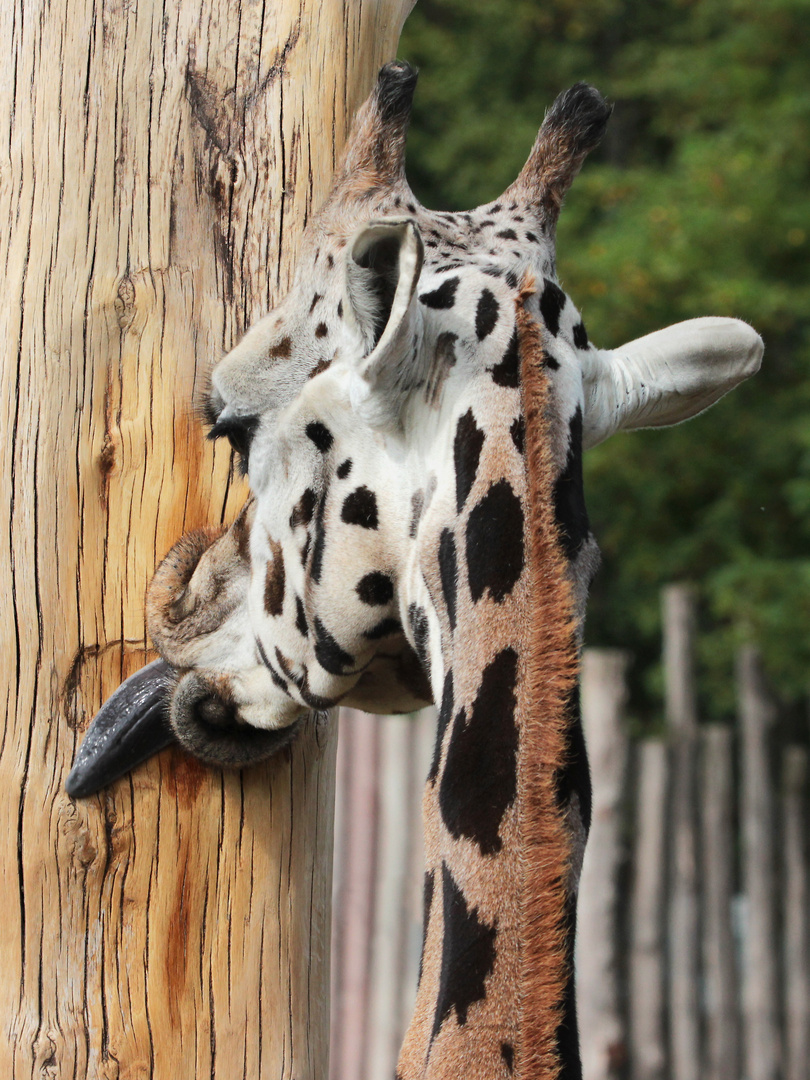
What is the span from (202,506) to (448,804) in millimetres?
939

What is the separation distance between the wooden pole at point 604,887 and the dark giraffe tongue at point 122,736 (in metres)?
5.05

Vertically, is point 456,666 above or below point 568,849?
above

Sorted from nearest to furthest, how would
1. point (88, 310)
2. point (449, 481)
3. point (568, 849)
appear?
point (568, 849)
point (449, 481)
point (88, 310)

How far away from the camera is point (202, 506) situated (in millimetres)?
2520

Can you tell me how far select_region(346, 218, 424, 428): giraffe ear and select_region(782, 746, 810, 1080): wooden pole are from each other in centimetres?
667

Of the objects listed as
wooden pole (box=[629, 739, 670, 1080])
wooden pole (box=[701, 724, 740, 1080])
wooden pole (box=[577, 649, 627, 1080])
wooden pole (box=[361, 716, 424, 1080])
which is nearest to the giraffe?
wooden pole (box=[361, 716, 424, 1080])

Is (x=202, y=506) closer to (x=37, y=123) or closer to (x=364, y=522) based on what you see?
(x=364, y=522)

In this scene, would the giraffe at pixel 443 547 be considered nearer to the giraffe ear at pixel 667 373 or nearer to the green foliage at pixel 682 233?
the giraffe ear at pixel 667 373

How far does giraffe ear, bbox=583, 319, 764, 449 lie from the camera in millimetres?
A: 2213

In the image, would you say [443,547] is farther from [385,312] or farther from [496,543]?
[385,312]

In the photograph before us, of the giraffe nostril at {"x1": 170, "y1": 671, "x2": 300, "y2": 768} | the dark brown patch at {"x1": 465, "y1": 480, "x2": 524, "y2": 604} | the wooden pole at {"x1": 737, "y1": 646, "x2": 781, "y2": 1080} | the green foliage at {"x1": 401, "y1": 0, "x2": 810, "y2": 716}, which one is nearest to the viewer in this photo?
the dark brown patch at {"x1": 465, "y1": 480, "x2": 524, "y2": 604}

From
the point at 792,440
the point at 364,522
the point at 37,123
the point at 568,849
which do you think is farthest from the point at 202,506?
the point at 792,440

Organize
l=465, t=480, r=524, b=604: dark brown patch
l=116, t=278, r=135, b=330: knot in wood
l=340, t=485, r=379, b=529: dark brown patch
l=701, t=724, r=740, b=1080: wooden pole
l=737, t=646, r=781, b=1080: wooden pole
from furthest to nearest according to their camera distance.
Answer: l=737, t=646, r=781, b=1080: wooden pole, l=701, t=724, r=740, b=1080: wooden pole, l=116, t=278, r=135, b=330: knot in wood, l=340, t=485, r=379, b=529: dark brown patch, l=465, t=480, r=524, b=604: dark brown patch

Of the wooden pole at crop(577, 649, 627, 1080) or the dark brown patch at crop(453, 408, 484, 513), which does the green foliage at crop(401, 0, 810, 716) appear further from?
the dark brown patch at crop(453, 408, 484, 513)
